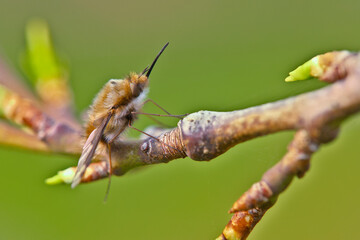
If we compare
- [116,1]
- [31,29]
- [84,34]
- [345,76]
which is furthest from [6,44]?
[345,76]

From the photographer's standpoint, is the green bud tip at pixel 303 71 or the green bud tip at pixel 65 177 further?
the green bud tip at pixel 65 177

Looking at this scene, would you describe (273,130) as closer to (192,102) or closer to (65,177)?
(65,177)

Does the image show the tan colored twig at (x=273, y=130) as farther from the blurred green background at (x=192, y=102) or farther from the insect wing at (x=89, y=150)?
the insect wing at (x=89, y=150)

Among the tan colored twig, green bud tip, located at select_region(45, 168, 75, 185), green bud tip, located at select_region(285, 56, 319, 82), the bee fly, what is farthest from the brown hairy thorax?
green bud tip, located at select_region(285, 56, 319, 82)

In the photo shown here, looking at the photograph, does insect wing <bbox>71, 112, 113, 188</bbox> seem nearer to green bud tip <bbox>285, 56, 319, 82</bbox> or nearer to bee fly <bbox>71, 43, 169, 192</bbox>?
bee fly <bbox>71, 43, 169, 192</bbox>

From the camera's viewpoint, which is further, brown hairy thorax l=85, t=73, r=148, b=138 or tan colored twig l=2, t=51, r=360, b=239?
brown hairy thorax l=85, t=73, r=148, b=138

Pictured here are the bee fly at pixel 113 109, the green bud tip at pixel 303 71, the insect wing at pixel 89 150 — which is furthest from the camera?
the bee fly at pixel 113 109

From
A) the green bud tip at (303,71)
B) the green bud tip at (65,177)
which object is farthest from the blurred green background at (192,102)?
the green bud tip at (65,177)
